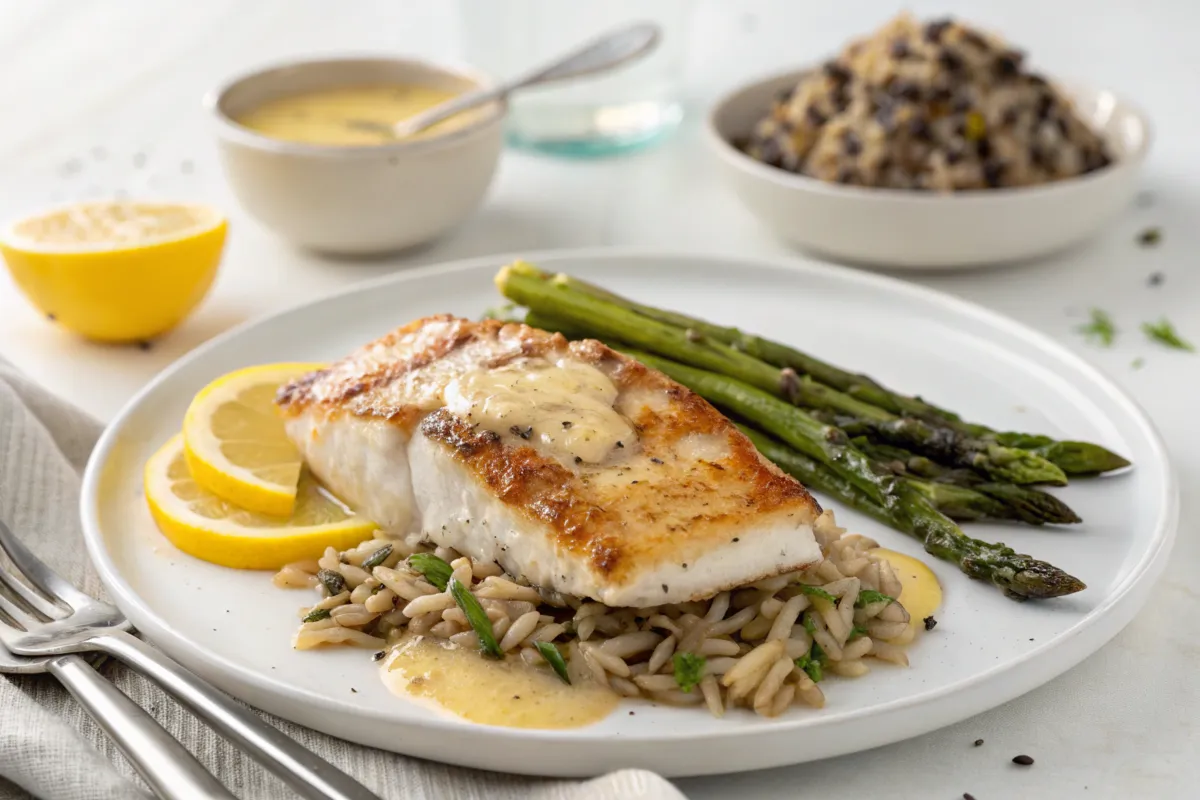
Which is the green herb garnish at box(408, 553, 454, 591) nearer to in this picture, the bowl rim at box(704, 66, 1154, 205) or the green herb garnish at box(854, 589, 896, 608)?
the green herb garnish at box(854, 589, 896, 608)

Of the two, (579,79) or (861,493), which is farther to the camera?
(579,79)

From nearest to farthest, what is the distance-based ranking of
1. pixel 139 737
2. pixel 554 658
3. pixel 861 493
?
pixel 139 737 < pixel 554 658 < pixel 861 493

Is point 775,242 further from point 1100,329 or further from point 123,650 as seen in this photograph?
point 123,650

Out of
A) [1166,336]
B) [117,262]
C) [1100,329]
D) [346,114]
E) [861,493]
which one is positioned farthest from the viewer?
[346,114]

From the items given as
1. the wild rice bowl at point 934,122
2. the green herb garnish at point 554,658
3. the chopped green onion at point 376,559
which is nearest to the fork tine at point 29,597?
the chopped green onion at point 376,559

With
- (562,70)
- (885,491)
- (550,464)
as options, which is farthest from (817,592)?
(562,70)

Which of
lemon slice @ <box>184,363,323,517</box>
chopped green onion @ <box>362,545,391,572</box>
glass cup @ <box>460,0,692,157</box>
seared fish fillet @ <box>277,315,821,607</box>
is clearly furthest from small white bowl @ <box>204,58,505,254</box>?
chopped green onion @ <box>362,545,391,572</box>

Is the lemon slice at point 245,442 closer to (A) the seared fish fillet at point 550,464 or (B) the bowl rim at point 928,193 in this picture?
(A) the seared fish fillet at point 550,464
